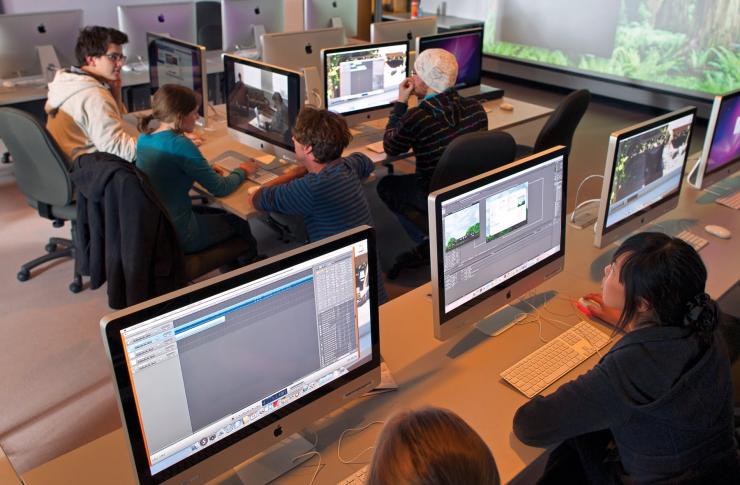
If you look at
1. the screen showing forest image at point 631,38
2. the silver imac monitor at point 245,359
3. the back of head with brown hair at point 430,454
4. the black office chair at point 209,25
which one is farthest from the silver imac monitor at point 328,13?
the back of head with brown hair at point 430,454

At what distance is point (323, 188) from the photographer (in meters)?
2.26

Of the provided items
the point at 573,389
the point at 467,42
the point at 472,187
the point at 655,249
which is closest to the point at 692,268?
the point at 655,249

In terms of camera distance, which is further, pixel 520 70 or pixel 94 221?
pixel 520 70

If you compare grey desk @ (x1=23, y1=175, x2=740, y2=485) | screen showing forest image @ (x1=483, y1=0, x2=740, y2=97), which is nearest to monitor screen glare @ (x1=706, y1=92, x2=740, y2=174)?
grey desk @ (x1=23, y1=175, x2=740, y2=485)

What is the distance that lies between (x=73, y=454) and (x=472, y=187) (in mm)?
1126

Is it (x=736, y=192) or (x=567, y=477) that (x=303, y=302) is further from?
(x=736, y=192)

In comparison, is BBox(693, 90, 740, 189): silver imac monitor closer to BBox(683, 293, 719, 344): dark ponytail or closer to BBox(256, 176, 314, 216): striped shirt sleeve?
BBox(683, 293, 719, 344): dark ponytail

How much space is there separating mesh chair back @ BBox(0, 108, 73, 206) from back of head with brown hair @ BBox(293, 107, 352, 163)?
1335 millimetres

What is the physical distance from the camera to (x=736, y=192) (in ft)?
9.41

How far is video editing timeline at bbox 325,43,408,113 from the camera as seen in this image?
3.48 m

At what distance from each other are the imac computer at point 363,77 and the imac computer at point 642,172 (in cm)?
178

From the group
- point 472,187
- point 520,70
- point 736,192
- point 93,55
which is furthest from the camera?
point 520,70

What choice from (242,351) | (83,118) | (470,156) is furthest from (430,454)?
(83,118)

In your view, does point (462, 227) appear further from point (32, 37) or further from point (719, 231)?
point (32, 37)
